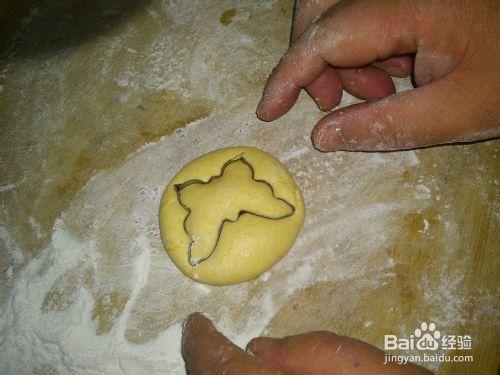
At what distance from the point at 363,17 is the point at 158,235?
1193mm

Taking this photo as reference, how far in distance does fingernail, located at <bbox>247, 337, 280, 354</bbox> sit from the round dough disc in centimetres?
23

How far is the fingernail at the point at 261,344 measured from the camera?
128 cm

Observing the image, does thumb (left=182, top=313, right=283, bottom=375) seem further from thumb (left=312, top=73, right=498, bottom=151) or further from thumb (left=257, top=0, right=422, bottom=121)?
thumb (left=257, top=0, right=422, bottom=121)

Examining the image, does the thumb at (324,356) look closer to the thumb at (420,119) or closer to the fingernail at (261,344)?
the fingernail at (261,344)

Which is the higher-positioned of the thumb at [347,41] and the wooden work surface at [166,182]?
the thumb at [347,41]

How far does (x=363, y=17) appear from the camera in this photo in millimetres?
1306

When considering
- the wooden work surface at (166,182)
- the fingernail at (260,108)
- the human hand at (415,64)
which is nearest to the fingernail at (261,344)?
the wooden work surface at (166,182)

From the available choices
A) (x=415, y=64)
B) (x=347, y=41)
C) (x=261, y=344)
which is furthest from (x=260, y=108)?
(x=261, y=344)

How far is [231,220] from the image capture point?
1390 mm

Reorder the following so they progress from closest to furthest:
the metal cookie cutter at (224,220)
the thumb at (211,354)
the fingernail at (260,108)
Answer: the thumb at (211,354) < the metal cookie cutter at (224,220) < the fingernail at (260,108)

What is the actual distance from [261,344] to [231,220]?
0.46 metres

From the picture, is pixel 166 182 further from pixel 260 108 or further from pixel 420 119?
pixel 420 119

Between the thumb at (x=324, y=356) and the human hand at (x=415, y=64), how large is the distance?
0.74 meters

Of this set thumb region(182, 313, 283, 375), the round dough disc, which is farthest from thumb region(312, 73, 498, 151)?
thumb region(182, 313, 283, 375)
